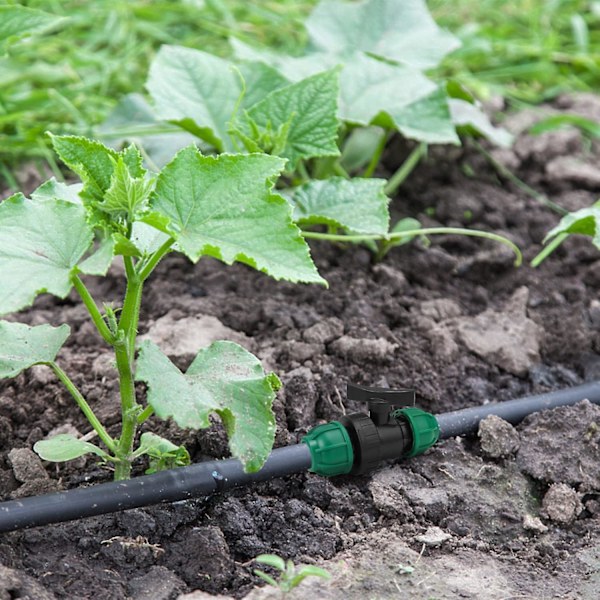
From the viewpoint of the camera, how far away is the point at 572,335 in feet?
6.63

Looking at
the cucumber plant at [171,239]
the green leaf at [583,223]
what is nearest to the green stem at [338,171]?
the green leaf at [583,223]

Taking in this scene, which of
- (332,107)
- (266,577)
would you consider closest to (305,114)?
(332,107)

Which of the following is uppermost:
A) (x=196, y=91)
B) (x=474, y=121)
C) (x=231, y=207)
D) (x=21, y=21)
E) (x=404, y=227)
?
(x=21, y=21)

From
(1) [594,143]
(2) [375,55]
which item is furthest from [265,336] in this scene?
(1) [594,143]

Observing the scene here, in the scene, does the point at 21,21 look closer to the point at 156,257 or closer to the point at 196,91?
the point at 196,91

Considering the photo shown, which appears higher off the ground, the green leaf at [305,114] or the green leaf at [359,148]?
the green leaf at [305,114]

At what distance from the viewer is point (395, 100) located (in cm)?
215

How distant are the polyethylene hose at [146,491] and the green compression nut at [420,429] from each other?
0.19m

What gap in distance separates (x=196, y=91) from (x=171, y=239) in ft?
3.00

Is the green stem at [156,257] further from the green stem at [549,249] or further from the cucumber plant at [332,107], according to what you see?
the green stem at [549,249]

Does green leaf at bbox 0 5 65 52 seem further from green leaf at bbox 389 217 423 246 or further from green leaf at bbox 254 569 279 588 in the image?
green leaf at bbox 254 569 279 588

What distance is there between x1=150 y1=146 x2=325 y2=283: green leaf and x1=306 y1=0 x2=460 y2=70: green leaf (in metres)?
1.24

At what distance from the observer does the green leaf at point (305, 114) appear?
6.23 feet

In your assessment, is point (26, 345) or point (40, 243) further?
point (26, 345)
